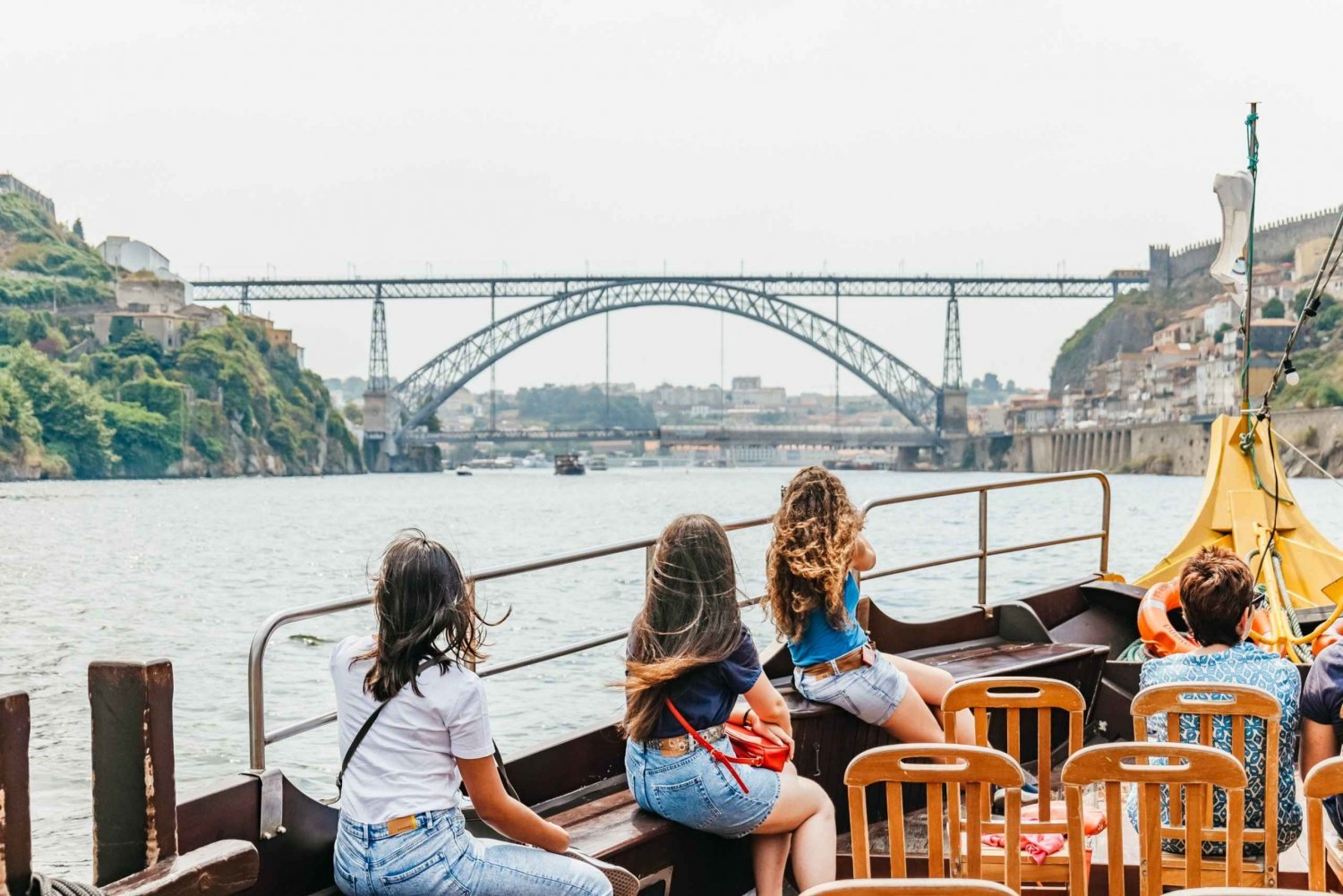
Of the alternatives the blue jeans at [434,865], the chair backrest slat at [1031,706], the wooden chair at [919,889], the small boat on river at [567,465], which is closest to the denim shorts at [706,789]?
the chair backrest slat at [1031,706]

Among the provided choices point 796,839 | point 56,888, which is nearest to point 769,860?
point 796,839

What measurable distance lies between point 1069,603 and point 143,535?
3333 cm

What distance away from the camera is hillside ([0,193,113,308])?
294ft

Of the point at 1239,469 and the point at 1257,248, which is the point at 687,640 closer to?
the point at 1239,469

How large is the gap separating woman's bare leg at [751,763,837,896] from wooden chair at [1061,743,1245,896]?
104 centimetres

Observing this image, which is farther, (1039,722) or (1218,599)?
(1218,599)

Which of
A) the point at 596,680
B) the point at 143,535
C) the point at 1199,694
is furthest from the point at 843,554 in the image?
the point at 143,535

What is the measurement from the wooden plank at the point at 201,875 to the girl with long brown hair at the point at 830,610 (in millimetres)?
1558

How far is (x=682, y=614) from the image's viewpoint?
3.28m

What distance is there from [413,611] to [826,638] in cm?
161

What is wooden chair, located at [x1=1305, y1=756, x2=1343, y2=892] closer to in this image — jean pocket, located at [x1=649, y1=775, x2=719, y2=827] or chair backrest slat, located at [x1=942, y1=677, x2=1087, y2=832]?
chair backrest slat, located at [x1=942, y1=677, x2=1087, y2=832]

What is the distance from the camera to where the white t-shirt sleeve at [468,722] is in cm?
273

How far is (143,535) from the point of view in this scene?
3631 cm

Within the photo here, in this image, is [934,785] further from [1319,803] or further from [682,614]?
[682,614]
